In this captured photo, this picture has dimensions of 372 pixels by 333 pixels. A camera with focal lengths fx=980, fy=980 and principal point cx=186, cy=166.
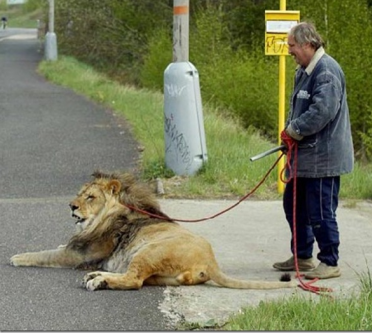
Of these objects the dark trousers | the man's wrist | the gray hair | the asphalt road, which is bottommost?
the asphalt road

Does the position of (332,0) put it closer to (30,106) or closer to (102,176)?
(30,106)

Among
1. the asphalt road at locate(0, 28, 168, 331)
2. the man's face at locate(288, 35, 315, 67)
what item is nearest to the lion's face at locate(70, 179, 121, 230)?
the asphalt road at locate(0, 28, 168, 331)

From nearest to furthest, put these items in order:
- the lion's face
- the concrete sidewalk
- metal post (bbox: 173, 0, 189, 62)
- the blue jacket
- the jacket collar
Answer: the concrete sidewalk → the blue jacket → the jacket collar → the lion's face → metal post (bbox: 173, 0, 189, 62)

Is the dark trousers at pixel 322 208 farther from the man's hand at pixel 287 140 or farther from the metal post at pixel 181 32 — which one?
the metal post at pixel 181 32

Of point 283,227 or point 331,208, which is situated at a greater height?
point 331,208

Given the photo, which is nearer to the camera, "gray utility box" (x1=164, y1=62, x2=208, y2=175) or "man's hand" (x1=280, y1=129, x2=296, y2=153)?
"man's hand" (x1=280, y1=129, x2=296, y2=153)

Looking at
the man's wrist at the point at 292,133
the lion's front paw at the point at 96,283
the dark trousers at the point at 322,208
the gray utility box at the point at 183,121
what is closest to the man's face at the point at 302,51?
the man's wrist at the point at 292,133

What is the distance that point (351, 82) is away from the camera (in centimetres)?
2481

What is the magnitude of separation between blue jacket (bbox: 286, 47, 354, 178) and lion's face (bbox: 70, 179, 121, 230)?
1518 mm

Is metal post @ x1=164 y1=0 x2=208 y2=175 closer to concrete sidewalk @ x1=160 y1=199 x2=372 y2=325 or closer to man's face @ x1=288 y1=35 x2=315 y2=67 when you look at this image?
concrete sidewalk @ x1=160 y1=199 x2=372 y2=325

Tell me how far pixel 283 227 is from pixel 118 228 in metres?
2.50

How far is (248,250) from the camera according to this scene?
8.84 m

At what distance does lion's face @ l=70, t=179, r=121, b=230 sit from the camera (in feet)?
25.8

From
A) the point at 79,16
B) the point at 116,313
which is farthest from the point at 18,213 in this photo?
the point at 79,16
